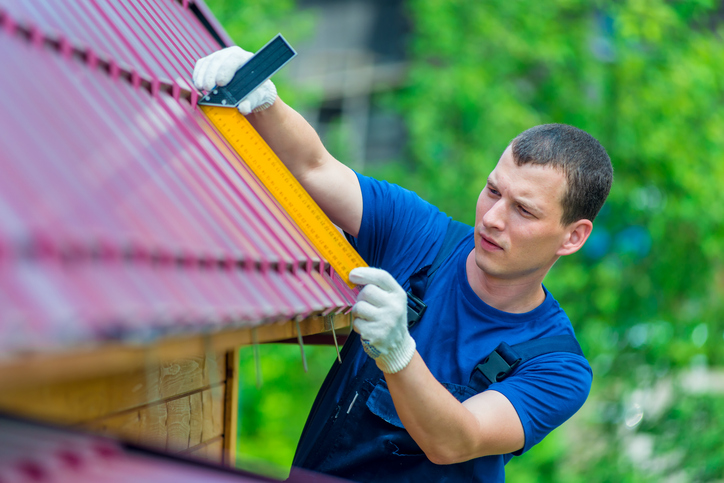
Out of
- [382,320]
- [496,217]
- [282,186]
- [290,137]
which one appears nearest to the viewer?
[382,320]

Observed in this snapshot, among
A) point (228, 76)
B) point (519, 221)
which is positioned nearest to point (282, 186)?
point (228, 76)

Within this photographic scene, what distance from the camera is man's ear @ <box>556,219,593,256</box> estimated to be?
2795mm

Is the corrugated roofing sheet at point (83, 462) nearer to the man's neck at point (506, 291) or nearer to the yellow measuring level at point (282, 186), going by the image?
the yellow measuring level at point (282, 186)

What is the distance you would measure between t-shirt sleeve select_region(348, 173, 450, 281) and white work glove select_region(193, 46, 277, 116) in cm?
59

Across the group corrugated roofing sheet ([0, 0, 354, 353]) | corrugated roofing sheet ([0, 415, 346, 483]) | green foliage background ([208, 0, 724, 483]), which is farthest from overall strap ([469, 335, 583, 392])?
green foliage background ([208, 0, 724, 483])

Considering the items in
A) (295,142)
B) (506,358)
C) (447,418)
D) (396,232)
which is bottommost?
(506,358)

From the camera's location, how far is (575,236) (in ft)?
9.41

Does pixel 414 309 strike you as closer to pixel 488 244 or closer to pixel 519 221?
pixel 488 244

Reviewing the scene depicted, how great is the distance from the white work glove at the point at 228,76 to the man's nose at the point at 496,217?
0.98 m

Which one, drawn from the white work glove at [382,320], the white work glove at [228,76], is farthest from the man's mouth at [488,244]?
the white work glove at [228,76]

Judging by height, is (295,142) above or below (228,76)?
below

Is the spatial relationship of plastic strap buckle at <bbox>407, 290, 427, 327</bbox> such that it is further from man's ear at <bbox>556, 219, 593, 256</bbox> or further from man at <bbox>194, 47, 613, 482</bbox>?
man's ear at <bbox>556, 219, 593, 256</bbox>

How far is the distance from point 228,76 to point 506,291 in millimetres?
1429

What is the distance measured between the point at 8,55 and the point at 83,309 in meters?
0.65
